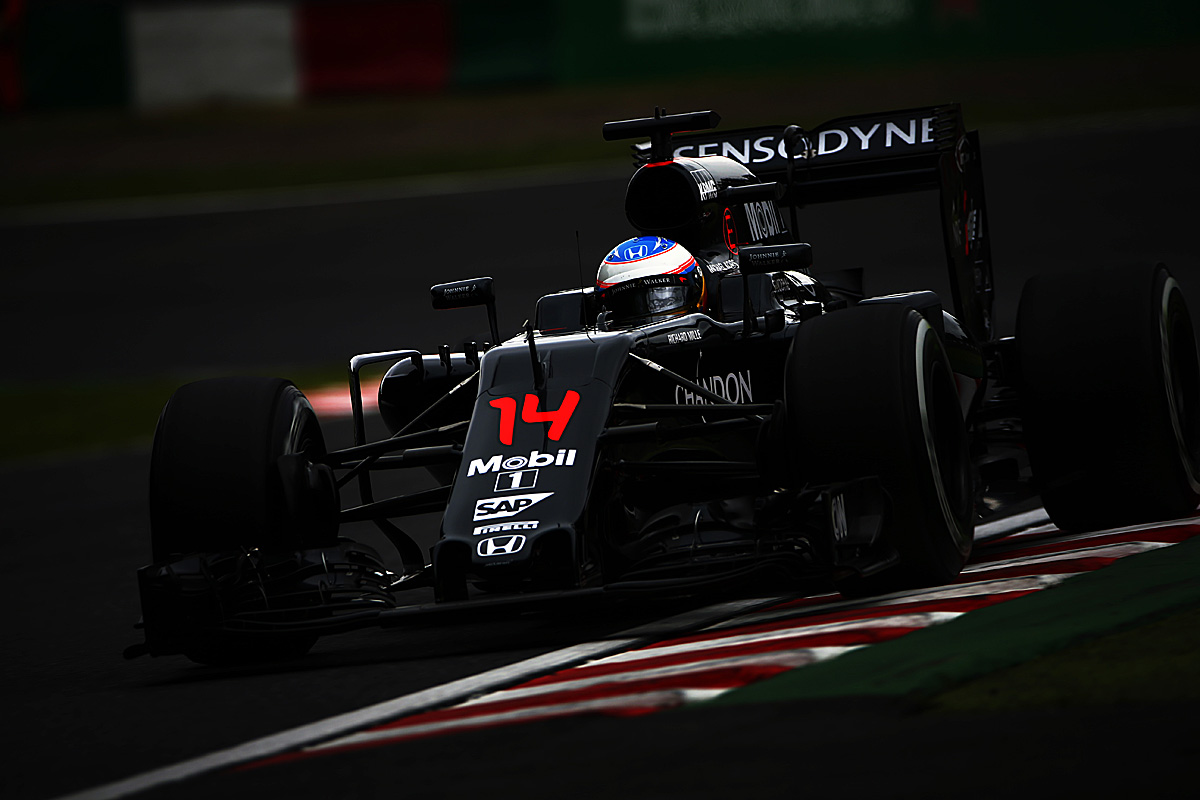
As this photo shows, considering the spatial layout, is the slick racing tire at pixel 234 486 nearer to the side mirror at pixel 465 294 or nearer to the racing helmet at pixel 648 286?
the side mirror at pixel 465 294

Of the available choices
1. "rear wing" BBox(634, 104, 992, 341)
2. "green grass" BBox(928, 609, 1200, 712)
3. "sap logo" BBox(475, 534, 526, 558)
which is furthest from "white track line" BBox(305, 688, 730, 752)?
"rear wing" BBox(634, 104, 992, 341)

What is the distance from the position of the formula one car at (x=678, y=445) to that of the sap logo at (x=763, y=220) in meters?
0.23

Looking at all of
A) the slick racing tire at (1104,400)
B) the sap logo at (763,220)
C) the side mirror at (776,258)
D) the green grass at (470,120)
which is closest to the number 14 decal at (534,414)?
the side mirror at (776,258)

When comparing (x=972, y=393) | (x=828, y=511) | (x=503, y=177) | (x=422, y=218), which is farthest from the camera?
(x=503, y=177)

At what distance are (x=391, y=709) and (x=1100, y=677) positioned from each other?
1.97 meters

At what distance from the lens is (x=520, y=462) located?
6105 millimetres

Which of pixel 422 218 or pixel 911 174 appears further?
pixel 422 218

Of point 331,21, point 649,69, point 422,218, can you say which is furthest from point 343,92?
point 422,218

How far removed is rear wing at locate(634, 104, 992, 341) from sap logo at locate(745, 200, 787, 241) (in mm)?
535

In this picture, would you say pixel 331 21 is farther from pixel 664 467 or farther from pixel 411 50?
pixel 664 467

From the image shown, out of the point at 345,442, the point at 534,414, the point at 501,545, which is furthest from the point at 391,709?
the point at 345,442

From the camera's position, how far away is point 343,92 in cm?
2980

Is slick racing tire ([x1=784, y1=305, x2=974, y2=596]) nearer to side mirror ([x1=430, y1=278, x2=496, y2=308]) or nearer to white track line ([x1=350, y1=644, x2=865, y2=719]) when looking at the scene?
white track line ([x1=350, y1=644, x2=865, y2=719])

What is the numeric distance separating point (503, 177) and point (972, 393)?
1808 cm
